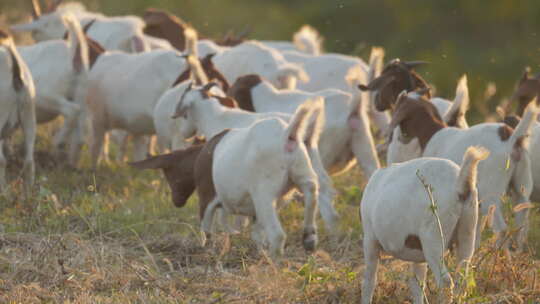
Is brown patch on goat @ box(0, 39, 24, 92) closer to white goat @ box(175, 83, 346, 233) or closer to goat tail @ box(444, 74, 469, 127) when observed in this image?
white goat @ box(175, 83, 346, 233)

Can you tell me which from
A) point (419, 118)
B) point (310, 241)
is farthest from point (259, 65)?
point (310, 241)

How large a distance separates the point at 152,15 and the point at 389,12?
16598mm

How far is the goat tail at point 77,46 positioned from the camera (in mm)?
10133

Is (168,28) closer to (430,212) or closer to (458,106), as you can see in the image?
(458,106)

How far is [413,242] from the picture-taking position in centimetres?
568

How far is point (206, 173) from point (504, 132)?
6.40 ft

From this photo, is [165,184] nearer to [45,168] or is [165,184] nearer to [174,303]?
[45,168]

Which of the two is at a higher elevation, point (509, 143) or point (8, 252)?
point (509, 143)

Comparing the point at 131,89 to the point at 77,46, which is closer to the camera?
the point at 77,46

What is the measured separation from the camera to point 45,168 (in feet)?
33.9

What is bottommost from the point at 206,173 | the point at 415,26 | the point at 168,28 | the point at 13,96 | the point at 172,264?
the point at 415,26

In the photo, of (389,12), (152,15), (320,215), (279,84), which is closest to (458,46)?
(389,12)

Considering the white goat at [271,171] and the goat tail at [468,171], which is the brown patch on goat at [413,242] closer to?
the goat tail at [468,171]

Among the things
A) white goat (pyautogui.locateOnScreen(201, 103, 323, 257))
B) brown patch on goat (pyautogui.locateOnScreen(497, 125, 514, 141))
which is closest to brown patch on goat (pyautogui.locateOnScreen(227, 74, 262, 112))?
white goat (pyautogui.locateOnScreen(201, 103, 323, 257))
